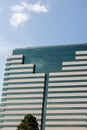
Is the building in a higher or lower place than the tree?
higher

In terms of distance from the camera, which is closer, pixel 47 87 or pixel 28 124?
pixel 28 124

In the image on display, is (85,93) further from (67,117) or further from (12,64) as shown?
(12,64)

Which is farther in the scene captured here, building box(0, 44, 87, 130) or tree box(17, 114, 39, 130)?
building box(0, 44, 87, 130)

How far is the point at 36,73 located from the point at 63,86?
16.1m

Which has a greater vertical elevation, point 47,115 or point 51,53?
point 51,53

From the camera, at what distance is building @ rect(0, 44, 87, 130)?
171375mm

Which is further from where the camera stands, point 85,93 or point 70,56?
point 70,56

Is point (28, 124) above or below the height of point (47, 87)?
below

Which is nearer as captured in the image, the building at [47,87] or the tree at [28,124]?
the tree at [28,124]

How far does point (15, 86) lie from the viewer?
185 m

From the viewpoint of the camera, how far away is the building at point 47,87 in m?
171

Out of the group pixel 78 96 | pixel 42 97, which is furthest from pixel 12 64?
pixel 78 96

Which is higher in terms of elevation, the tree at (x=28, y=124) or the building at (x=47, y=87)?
the building at (x=47, y=87)

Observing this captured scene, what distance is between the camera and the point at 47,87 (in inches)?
7077
